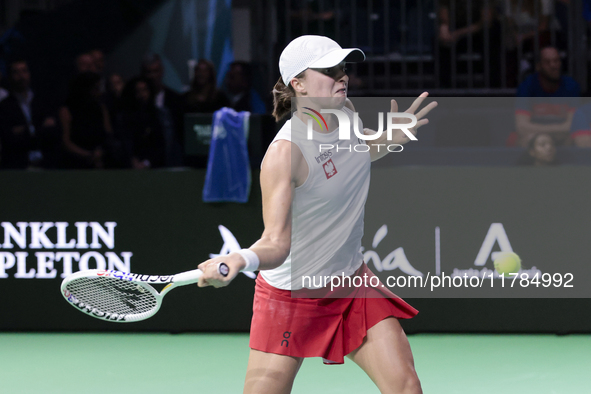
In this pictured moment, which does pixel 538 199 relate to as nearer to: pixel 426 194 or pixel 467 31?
pixel 426 194

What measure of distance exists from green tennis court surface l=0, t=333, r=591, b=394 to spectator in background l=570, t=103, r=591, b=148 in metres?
1.43

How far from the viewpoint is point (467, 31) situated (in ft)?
23.1

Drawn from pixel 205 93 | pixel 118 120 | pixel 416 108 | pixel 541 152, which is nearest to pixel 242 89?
pixel 205 93

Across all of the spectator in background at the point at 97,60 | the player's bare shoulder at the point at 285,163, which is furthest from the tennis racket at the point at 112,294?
the spectator in background at the point at 97,60

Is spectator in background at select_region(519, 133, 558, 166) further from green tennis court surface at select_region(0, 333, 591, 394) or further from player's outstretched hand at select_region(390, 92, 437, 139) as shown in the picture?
player's outstretched hand at select_region(390, 92, 437, 139)

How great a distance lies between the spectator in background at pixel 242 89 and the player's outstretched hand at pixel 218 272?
15.3 ft

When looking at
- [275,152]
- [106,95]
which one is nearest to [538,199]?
[275,152]

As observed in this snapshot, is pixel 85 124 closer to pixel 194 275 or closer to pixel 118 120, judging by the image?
pixel 118 120

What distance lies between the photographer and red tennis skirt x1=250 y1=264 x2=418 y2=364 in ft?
8.74

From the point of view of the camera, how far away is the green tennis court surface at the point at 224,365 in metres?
4.31

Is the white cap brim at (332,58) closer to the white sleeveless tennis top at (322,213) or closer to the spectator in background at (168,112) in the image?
the white sleeveless tennis top at (322,213)

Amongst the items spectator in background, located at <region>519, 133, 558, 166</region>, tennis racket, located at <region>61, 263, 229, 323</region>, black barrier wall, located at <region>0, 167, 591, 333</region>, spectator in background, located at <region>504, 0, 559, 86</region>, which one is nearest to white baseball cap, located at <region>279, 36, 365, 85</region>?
tennis racket, located at <region>61, 263, 229, 323</region>

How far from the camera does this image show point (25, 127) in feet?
22.4

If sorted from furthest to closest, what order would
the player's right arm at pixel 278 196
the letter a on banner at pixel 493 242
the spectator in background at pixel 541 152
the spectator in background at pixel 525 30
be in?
1. the spectator in background at pixel 525 30
2. the spectator in background at pixel 541 152
3. the letter a on banner at pixel 493 242
4. the player's right arm at pixel 278 196
